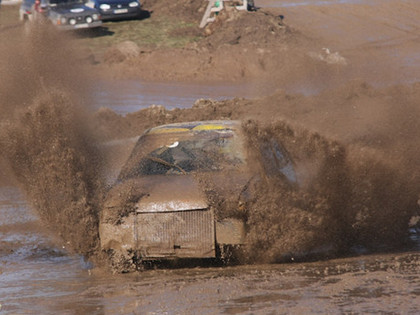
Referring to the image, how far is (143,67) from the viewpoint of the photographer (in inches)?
914

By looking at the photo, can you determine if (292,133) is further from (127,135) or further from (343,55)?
(343,55)

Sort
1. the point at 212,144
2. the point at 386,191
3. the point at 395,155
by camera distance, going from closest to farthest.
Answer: the point at 212,144, the point at 386,191, the point at 395,155

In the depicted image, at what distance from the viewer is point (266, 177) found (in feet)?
26.0

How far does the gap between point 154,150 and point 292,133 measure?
1.62 metres

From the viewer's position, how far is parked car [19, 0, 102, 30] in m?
26.2

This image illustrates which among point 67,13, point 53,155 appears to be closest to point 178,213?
point 53,155

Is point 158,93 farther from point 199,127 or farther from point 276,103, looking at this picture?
point 199,127

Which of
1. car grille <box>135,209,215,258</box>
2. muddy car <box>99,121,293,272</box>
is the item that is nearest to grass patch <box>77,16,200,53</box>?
muddy car <box>99,121,293,272</box>

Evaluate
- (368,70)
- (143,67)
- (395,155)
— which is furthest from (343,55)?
(395,155)

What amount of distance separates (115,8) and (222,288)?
76.7 feet

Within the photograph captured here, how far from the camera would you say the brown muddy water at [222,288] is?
241 inches

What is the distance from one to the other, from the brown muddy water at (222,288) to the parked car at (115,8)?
2118 cm

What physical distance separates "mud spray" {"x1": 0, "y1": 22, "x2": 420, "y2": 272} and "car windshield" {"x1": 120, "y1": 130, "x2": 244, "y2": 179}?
0.27 m

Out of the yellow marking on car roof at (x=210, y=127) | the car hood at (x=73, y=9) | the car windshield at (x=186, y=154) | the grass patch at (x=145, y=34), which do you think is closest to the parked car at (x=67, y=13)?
the car hood at (x=73, y=9)
